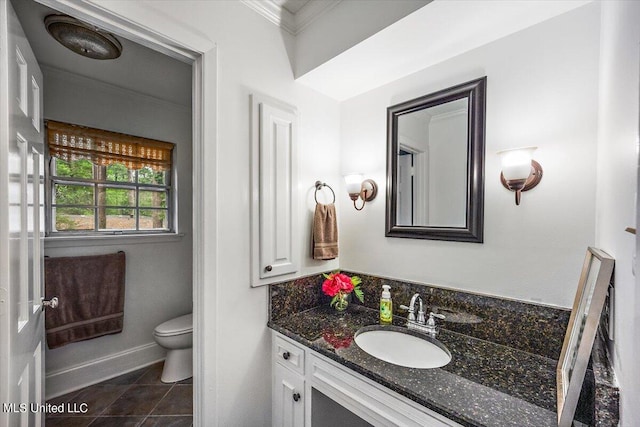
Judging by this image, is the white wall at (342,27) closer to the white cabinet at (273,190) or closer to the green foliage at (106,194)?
the white cabinet at (273,190)

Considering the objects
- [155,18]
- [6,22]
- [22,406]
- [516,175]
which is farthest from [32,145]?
[516,175]

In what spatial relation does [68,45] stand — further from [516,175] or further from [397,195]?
[516,175]

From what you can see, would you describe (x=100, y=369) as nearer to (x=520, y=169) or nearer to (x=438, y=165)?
(x=438, y=165)

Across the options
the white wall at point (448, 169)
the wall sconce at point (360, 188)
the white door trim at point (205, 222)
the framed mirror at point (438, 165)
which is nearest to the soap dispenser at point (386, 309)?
the framed mirror at point (438, 165)

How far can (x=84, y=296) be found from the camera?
6.95ft

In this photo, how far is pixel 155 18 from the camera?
1.12 m

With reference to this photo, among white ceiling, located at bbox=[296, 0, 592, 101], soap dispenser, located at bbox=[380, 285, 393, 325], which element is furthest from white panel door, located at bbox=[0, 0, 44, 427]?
soap dispenser, located at bbox=[380, 285, 393, 325]

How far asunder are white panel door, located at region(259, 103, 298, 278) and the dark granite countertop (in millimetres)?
378

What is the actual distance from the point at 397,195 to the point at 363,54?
0.78 m

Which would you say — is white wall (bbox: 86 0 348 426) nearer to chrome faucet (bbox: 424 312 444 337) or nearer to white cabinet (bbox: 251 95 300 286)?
white cabinet (bbox: 251 95 300 286)

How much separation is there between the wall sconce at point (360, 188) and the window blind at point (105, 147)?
6.24 ft

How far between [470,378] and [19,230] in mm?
1739

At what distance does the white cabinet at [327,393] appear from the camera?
949mm

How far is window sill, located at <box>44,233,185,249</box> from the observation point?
201cm
